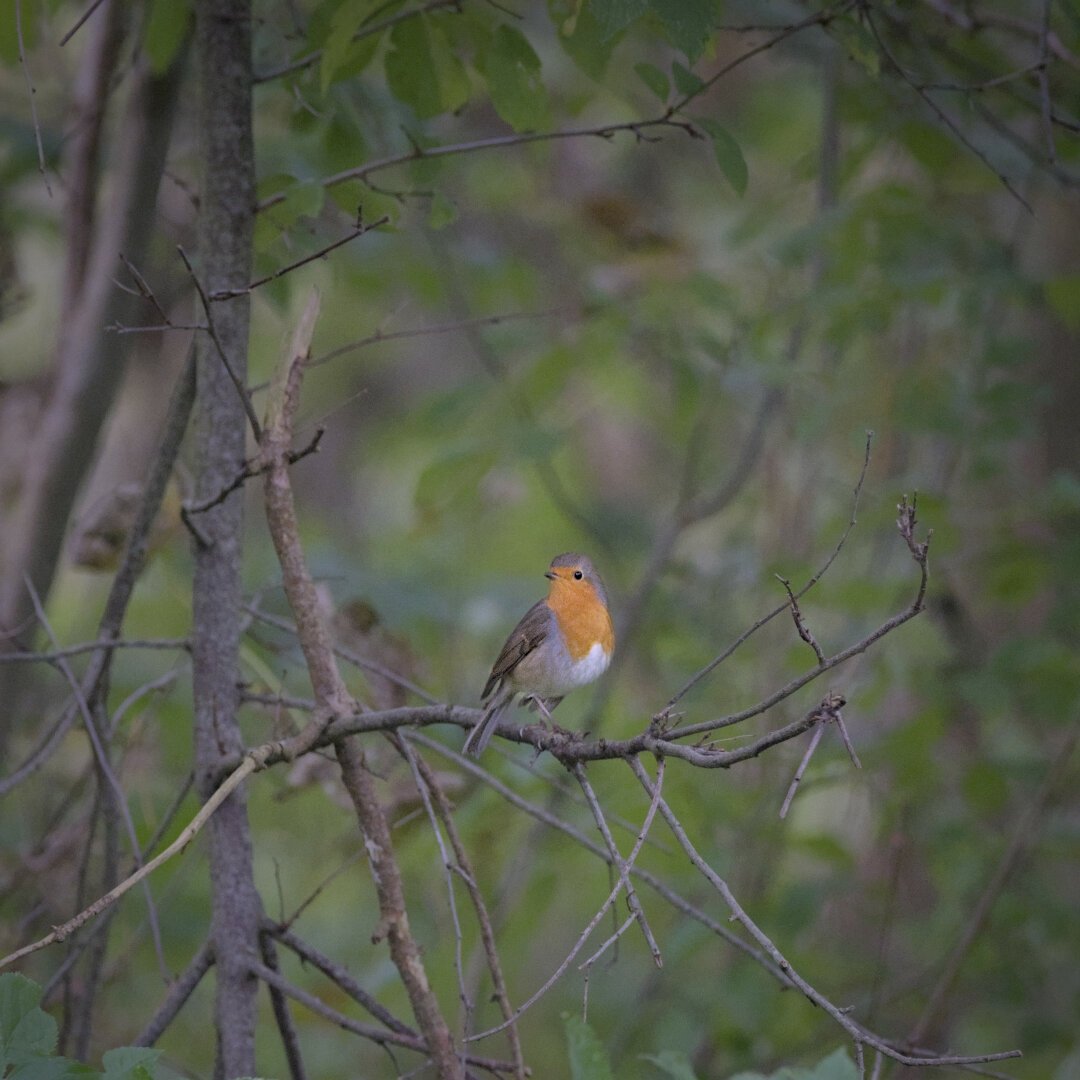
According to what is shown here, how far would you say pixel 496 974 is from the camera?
243cm

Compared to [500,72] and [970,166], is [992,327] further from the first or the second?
[500,72]

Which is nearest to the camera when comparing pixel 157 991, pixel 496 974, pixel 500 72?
pixel 496 974

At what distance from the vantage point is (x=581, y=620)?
334 centimetres

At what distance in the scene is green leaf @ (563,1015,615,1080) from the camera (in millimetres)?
2240

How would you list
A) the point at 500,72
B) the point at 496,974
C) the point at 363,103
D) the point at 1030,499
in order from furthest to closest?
the point at 1030,499 < the point at 363,103 < the point at 500,72 < the point at 496,974

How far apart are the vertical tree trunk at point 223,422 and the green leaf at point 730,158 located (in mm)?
1063

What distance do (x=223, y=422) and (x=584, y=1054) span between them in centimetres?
157

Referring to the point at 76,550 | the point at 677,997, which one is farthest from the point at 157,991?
the point at 76,550

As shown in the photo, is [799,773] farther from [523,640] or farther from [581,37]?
[581,37]

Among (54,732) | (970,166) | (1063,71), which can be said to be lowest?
(54,732)

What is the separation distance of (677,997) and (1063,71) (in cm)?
367

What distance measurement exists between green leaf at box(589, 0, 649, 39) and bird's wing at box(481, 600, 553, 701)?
1.58 metres

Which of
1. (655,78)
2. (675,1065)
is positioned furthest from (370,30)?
(675,1065)

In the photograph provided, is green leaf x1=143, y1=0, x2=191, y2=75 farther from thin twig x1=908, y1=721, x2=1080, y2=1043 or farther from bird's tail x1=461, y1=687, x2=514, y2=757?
thin twig x1=908, y1=721, x2=1080, y2=1043
